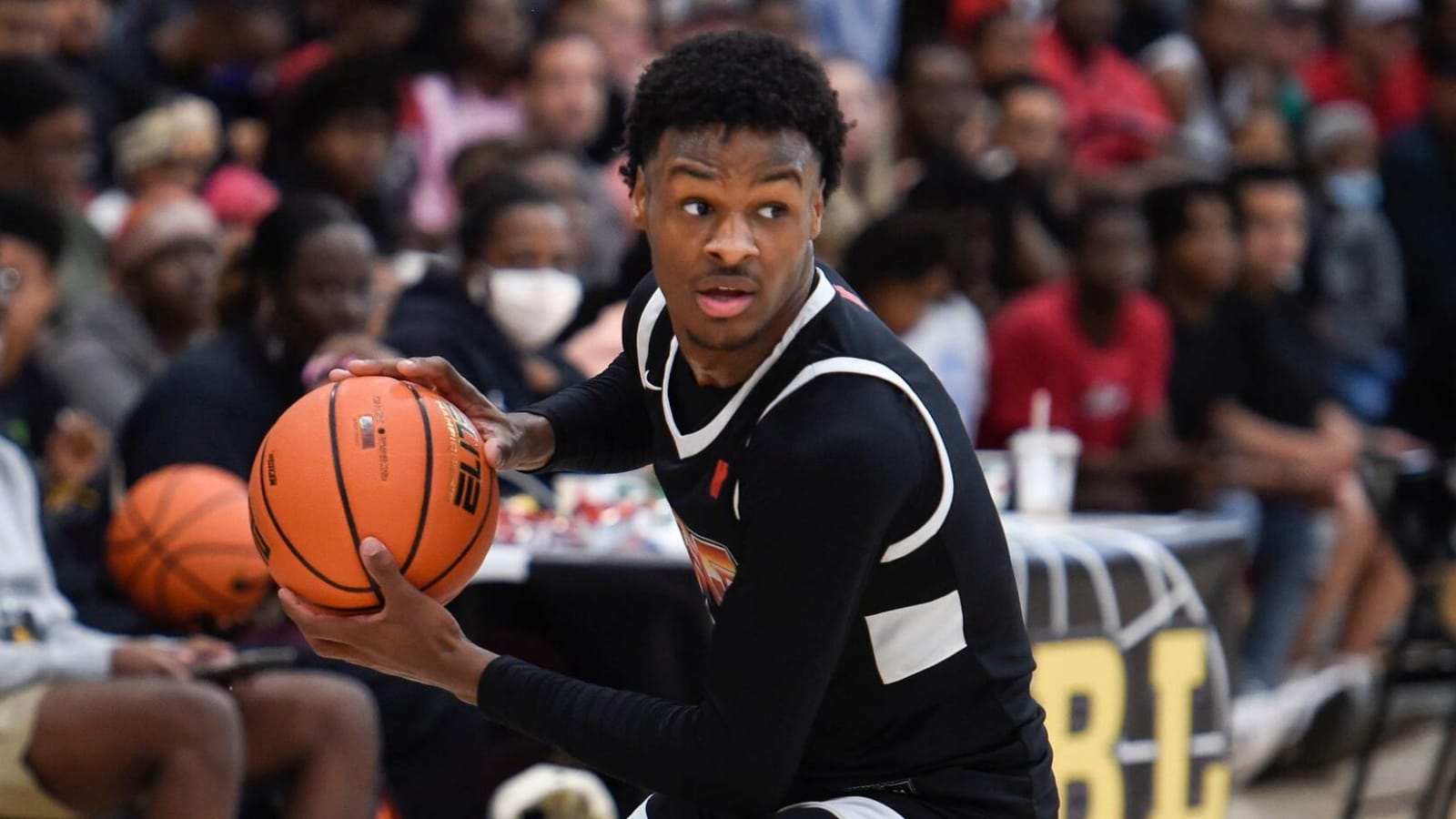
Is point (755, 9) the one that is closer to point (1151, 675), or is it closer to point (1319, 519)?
point (1319, 519)

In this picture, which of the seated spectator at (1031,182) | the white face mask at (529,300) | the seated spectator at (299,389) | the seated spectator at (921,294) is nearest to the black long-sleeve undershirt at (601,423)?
the seated spectator at (299,389)

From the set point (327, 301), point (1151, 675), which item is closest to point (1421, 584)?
point (1151, 675)

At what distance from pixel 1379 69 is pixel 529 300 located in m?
6.66

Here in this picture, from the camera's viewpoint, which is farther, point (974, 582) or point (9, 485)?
point (9, 485)

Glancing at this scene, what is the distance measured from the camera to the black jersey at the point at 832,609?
2.29 m

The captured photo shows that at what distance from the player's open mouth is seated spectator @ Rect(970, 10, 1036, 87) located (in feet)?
21.9

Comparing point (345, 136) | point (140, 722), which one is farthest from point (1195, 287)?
point (140, 722)

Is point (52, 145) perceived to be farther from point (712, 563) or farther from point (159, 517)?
point (712, 563)

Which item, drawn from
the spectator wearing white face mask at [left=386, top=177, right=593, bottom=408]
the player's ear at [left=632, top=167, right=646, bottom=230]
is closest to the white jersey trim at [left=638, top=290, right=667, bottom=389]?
the player's ear at [left=632, top=167, right=646, bottom=230]

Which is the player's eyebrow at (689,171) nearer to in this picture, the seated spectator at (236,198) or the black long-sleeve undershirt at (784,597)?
the black long-sleeve undershirt at (784,597)

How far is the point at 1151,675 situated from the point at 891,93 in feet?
15.7

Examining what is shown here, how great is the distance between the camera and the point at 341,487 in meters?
2.60

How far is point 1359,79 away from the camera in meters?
10.5

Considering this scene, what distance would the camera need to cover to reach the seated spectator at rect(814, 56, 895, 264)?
24.5ft
